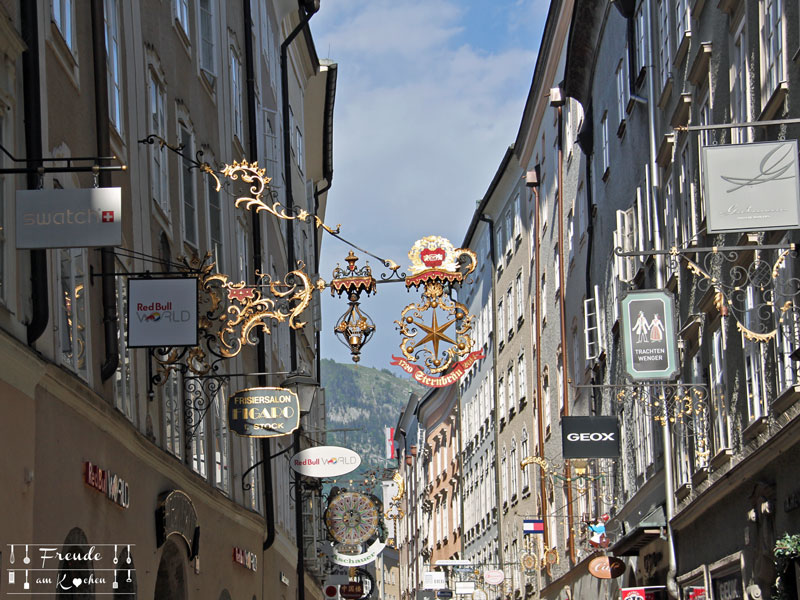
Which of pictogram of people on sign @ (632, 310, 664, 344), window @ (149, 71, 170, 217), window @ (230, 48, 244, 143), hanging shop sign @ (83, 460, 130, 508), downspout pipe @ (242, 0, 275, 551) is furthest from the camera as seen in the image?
downspout pipe @ (242, 0, 275, 551)

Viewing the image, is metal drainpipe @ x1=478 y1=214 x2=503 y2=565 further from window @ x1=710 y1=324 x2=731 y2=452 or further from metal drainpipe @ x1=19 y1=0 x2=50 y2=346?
metal drainpipe @ x1=19 y1=0 x2=50 y2=346

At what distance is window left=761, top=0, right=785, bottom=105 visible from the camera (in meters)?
14.8

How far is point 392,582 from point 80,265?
10517cm

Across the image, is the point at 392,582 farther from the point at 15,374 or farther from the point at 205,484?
the point at 15,374

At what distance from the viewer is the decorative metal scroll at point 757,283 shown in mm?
13602

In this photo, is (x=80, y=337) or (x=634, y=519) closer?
(x=80, y=337)

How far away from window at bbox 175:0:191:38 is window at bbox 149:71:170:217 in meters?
2.37

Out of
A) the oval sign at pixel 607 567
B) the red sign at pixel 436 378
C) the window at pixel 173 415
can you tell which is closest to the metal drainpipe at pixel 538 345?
the oval sign at pixel 607 567

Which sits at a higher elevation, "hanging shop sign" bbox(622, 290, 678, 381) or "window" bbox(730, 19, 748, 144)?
"window" bbox(730, 19, 748, 144)

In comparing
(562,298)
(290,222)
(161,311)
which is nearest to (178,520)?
(161,311)

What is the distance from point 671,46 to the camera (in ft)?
74.5

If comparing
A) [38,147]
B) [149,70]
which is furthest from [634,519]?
[38,147]

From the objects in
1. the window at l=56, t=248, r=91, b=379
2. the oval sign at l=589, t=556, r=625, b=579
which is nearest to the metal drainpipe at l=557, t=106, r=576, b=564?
the oval sign at l=589, t=556, r=625, b=579

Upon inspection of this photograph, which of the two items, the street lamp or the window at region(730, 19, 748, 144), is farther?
the street lamp
